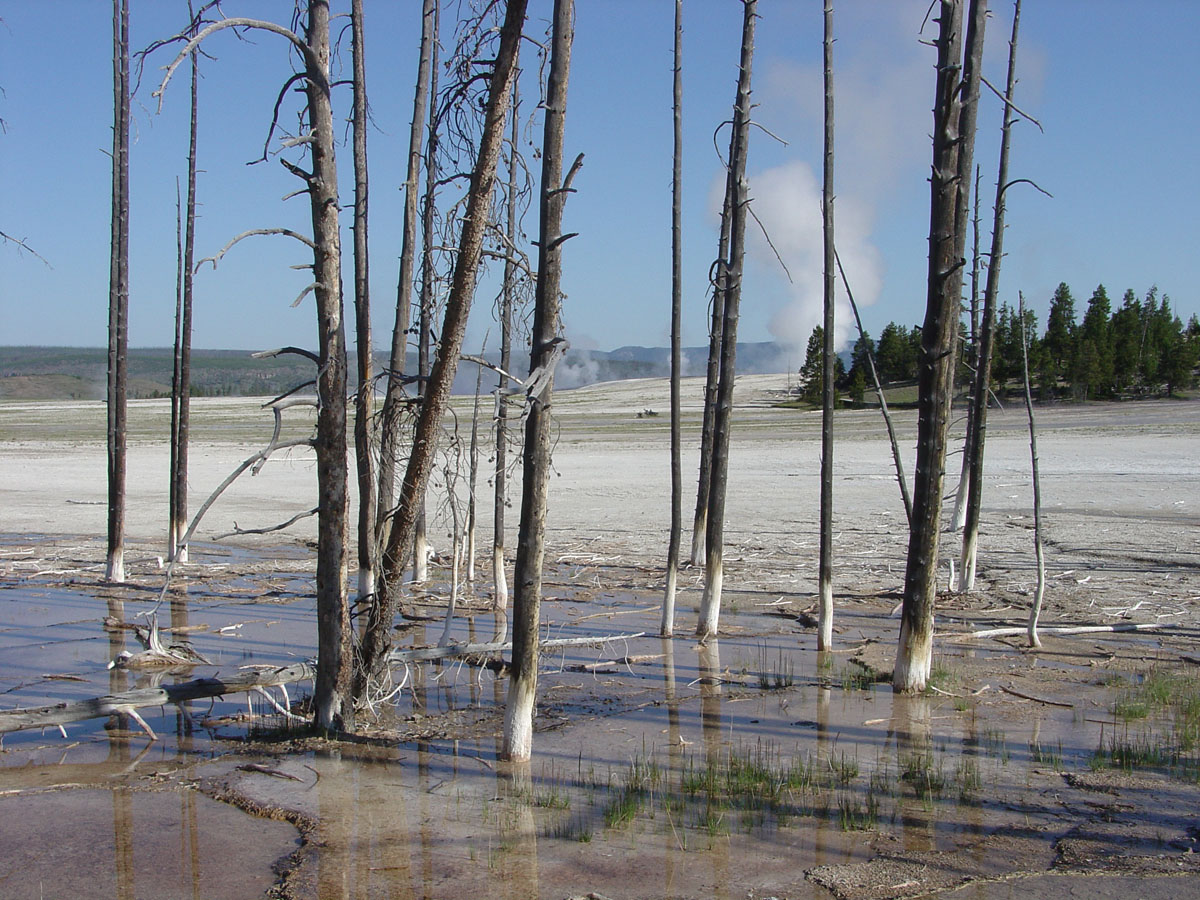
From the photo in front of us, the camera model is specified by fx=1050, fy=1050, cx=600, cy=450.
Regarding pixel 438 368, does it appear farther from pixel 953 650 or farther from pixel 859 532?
pixel 859 532

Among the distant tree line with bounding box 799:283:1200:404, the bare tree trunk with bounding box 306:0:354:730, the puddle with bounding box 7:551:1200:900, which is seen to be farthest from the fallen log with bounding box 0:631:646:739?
the distant tree line with bounding box 799:283:1200:404

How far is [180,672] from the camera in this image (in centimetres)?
1052

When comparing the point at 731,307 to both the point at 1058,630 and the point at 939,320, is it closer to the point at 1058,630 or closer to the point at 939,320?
the point at 939,320

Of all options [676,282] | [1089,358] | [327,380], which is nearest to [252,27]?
[327,380]

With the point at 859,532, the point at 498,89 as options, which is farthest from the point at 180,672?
the point at 859,532

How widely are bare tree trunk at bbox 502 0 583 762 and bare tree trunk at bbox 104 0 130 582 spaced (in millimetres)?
9152

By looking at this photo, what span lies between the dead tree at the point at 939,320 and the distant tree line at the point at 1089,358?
62593 millimetres

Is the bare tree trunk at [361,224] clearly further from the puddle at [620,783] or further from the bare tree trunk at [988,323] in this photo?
the bare tree trunk at [988,323]

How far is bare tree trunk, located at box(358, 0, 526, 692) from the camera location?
26.4ft

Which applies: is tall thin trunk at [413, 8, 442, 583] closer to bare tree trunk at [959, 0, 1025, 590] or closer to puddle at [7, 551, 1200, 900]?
puddle at [7, 551, 1200, 900]

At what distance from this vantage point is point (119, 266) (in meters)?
14.8

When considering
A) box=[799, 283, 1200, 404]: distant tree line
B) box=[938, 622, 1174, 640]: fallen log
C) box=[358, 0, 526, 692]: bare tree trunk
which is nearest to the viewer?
box=[358, 0, 526, 692]: bare tree trunk

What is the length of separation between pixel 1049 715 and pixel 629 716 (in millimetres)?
3486

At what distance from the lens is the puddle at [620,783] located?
5684 millimetres
